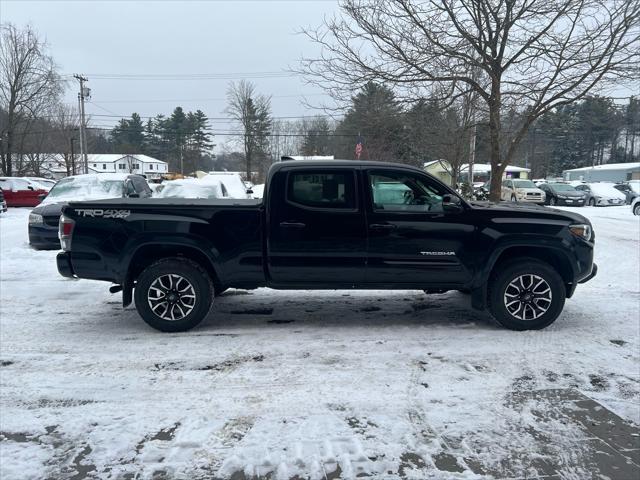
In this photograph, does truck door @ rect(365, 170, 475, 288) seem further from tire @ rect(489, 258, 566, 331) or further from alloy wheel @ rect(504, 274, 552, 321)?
alloy wheel @ rect(504, 274, 552, 321)

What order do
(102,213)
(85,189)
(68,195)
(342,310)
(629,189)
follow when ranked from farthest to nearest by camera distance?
(629,189), (85,189), (68,195), (342,310), (102,213)

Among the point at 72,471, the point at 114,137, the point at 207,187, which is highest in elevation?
the point at 114,137

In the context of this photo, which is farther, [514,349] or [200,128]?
[200,128]

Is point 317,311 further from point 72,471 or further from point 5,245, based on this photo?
point 5,245

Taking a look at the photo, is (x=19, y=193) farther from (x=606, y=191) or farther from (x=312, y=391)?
(x=606, y=191)

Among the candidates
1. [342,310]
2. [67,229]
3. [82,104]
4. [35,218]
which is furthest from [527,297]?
[82,104]

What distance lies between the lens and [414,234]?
17.7 feet

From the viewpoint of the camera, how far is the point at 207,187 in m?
13.7

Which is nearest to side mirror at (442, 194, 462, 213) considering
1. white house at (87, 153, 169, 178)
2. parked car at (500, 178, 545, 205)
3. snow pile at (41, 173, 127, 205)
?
snow pile at (41, 173, 127, 205)

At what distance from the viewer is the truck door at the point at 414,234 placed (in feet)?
17.7

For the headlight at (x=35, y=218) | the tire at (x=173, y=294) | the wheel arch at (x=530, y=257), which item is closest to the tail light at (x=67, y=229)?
the tire at (x=173, y=294)

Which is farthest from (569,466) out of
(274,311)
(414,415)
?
(274,311)

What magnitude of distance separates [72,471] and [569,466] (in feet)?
10.1

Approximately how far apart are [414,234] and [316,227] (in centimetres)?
109
